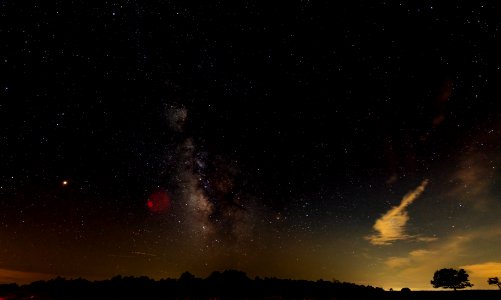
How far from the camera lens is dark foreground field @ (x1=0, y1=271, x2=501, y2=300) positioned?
18359mm

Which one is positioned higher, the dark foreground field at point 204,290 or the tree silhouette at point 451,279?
the tree silhouette at point 451,279

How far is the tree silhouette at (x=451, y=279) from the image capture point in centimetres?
5275

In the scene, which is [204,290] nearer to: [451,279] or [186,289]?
[186,289]

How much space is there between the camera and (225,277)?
78.0 ft

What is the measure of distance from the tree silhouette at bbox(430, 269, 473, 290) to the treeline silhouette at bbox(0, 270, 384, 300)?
134ft

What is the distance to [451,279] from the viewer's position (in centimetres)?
5319

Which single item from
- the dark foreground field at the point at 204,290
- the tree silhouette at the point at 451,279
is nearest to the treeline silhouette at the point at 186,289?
the dark foreground field at the point at 204,290

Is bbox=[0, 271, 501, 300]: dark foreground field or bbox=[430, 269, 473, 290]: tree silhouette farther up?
bbox=[430, 269, 473, 290]: tree silhouette

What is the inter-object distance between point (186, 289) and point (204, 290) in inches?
45.1

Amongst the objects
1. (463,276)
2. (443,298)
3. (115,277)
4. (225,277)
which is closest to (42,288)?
(115,277)

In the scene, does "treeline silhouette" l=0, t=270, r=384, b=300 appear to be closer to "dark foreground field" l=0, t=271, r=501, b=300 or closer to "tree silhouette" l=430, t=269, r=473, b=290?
"dark foreground field" l=0, t=271, r=501, b=300

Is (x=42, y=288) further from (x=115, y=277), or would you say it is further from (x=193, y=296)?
(x=193, y=296)

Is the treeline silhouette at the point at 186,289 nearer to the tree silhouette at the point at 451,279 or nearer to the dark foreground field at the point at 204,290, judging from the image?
the dark foreground field at the point at 204,290

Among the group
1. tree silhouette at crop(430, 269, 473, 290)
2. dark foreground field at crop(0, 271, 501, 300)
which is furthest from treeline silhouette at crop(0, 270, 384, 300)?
tree silhouette at crop(430, 269, 473, 290)
